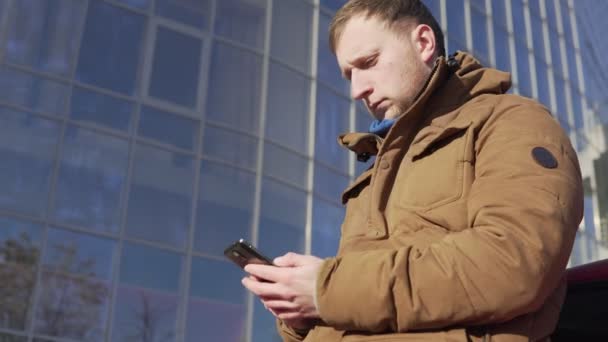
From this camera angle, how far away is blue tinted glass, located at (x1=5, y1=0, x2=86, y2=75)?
34.2 ft

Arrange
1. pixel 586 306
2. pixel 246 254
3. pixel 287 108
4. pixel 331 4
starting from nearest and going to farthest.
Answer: pixel 246 254
pixel 586 306
pixel 287 108
pixel 331 4

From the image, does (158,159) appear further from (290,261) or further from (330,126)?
(290,261)

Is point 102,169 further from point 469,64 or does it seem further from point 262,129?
point 469,64

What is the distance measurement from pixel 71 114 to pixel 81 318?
259 cm

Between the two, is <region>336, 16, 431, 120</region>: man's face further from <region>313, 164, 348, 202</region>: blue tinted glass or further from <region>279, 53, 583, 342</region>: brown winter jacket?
<region>313, 164, 348, 202</region>: blue tinted glass

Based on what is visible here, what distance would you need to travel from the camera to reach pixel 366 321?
1.42 m

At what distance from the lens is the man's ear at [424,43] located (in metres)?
1.82

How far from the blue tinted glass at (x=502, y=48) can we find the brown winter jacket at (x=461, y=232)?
56.1 feet

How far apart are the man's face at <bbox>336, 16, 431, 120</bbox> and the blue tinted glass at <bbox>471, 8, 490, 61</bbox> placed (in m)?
16.3

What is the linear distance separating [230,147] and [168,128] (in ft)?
3.23

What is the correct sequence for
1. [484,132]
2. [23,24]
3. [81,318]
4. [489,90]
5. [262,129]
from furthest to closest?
[262,129]
[23,24]
[81,318]
[489,90]
[484,132]

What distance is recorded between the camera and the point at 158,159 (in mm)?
11031

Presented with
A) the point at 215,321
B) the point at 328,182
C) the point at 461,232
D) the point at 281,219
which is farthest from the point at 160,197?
the point at 461,232

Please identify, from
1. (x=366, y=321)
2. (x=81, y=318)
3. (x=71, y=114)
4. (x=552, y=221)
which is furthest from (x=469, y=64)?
(x=71, y=114)
